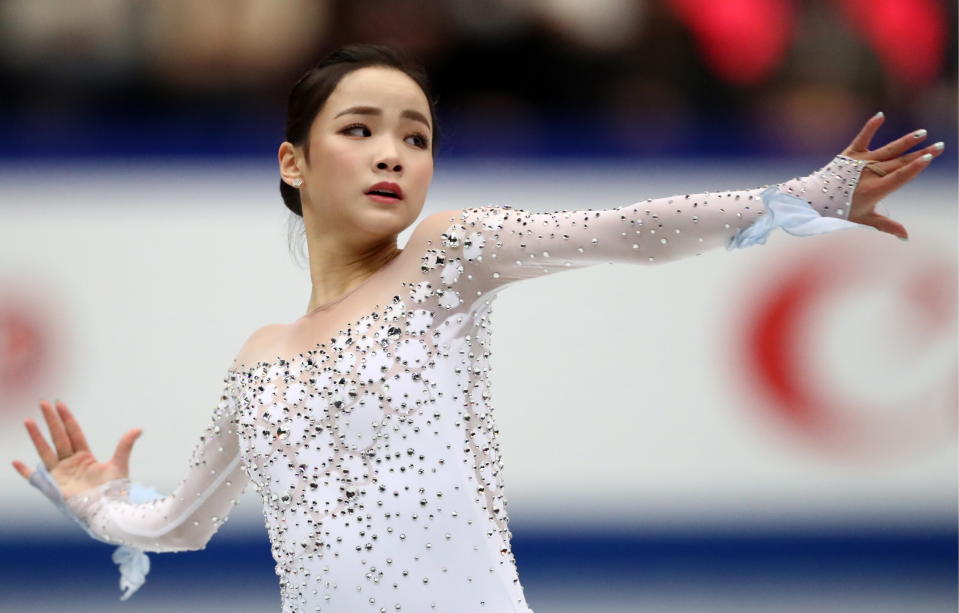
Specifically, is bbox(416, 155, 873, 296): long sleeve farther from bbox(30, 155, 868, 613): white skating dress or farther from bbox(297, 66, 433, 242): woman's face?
bbox(297, 66, 433, 242): woman's face

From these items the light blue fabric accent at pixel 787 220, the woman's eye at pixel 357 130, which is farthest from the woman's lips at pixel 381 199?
the light blue fabric accent at pixel 787 220

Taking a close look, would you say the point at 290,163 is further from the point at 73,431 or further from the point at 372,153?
the point at 73,431

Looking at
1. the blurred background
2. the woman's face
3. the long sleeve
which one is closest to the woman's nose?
the woman's face

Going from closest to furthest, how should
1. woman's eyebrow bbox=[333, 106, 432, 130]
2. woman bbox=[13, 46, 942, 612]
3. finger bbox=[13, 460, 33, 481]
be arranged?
woman bbox=[13, 46, 942, 612] < woman's eyebrow bbox=[333, 106, 432, 130] < finger bbox=[13, 460, 33, 481]

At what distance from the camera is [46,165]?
4.00 m

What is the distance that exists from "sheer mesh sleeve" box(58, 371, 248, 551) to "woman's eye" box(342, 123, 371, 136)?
0.49m

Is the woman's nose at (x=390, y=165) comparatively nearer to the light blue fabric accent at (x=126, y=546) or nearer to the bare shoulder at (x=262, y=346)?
the bare shoulder at (x=262, y=346)

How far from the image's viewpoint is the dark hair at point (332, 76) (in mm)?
2033

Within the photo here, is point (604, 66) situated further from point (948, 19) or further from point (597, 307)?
point (948, 19)

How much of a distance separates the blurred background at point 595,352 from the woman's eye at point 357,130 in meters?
1.96

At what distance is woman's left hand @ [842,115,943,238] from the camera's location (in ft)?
5.48

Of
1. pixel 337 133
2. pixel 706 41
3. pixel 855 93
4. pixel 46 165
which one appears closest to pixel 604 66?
pixel 706 41

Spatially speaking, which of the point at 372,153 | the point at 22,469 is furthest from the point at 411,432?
the point at 22,469

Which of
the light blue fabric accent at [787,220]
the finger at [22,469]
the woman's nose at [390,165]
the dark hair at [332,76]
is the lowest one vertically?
the light blue fabric accent at [787,220]
